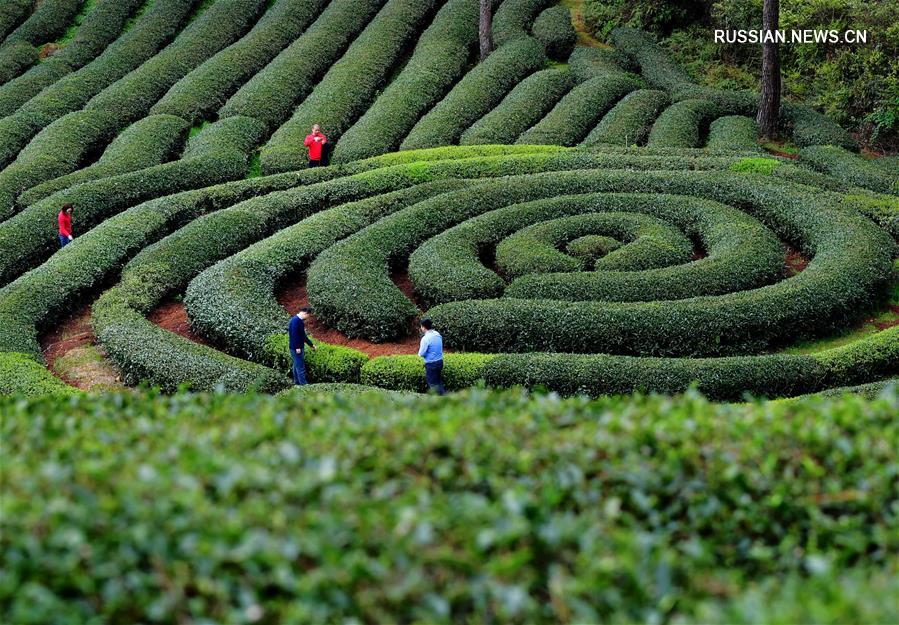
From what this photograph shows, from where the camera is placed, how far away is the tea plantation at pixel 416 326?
6711 millimetres

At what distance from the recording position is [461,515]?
7027 millimetres

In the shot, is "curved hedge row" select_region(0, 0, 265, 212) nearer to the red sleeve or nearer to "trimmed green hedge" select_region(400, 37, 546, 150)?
the red sleeve

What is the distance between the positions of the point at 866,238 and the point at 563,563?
15294 mm

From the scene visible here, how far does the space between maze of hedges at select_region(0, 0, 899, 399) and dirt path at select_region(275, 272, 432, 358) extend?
0.10 metres

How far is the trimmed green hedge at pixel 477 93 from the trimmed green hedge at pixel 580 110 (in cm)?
212

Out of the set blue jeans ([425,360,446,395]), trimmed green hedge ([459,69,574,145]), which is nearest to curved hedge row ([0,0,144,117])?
trimmed green hedge ([459,69,574,145])

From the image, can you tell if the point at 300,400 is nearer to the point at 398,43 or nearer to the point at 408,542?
the point at 408,542

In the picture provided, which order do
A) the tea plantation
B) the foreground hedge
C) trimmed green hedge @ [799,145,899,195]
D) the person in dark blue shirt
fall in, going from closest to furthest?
the foreground hedge → the tea plantation → the person in dark blue shirt → trimmed green hedge @ [799,145,899,195]

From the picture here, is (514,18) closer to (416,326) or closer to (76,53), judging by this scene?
(76,53)

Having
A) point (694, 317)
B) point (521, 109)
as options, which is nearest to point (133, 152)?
point (521, 109)

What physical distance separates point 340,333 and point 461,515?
12.9 metres

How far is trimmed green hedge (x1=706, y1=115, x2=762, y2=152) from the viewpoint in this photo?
28000mm

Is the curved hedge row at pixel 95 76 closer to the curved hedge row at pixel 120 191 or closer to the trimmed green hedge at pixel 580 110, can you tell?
the curved hedge row at pixel 120 191

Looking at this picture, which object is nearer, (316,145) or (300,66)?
(316,145)
